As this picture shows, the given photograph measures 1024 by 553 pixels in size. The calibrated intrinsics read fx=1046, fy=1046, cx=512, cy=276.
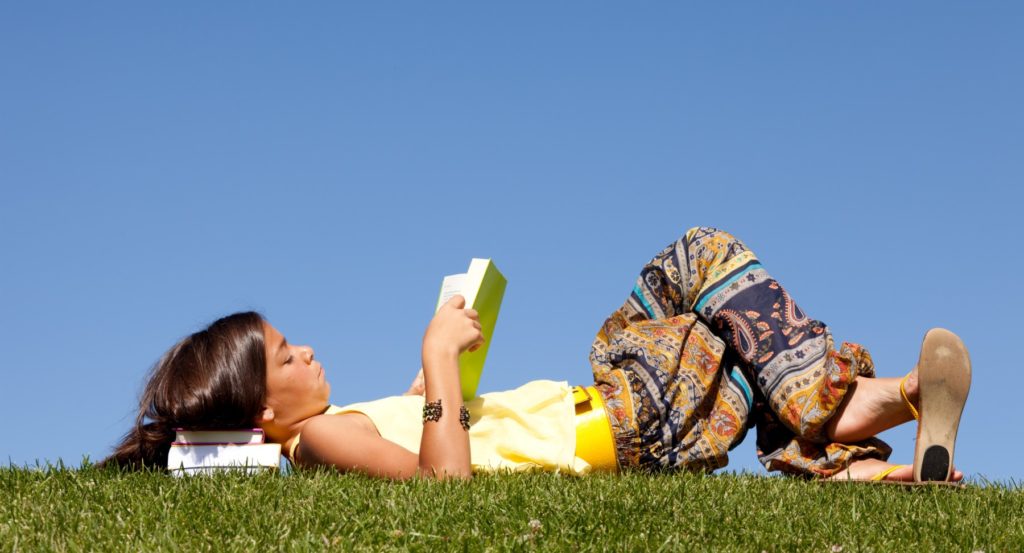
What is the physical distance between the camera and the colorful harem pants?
5.41 m

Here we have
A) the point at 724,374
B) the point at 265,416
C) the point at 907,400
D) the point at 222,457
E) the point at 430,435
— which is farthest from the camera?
the point at 724,374

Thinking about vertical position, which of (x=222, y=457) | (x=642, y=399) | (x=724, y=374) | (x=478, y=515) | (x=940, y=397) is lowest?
(x=478, y=515)

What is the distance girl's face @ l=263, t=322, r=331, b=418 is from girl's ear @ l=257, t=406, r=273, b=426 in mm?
29

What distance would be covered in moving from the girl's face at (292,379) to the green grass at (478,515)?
50cm

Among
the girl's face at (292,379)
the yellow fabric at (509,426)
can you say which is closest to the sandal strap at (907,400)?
the yellow fabric at (509,426)

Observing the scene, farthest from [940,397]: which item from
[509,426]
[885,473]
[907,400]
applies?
[509,426]

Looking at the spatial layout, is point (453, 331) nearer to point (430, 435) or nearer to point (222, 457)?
point (430, 435)

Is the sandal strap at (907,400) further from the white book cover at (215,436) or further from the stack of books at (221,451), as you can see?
the white book cover at (215,436)

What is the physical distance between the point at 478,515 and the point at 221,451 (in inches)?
64.3

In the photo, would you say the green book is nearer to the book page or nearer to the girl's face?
the book page

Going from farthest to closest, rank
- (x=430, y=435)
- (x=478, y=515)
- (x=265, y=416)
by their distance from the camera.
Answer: (x=265, y=416)
(x=430, y=435)
(x=478, y=515)

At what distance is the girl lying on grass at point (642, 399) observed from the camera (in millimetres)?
4902

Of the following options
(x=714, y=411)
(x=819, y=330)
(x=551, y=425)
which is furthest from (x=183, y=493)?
(x=819, y=330)

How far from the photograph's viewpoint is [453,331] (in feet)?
16.1
